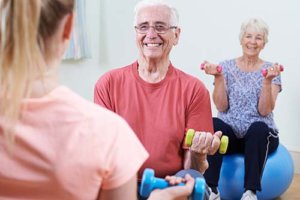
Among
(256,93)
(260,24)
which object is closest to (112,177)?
(256,93)

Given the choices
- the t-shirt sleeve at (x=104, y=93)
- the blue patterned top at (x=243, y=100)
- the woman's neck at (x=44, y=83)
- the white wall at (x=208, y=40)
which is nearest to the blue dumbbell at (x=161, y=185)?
the woman's neck at (x=44, y=83)

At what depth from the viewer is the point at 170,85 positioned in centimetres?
168

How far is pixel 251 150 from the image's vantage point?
250cm

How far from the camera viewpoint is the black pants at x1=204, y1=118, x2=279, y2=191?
7.97ft

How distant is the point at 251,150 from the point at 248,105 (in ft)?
1.09

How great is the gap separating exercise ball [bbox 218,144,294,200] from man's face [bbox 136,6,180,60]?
102 centimetres

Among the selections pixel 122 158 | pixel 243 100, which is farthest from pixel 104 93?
pixel 243 100

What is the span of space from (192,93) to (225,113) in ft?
3.90

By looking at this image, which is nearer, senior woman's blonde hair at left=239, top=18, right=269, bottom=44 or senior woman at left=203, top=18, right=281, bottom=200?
senior woman at left=203, top=18, right=281, bottom=200

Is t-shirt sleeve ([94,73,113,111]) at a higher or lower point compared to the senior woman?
higher

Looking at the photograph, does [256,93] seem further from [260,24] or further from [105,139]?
[105,139]

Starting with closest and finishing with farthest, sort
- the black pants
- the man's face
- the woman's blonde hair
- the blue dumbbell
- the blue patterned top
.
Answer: the woman's blonde hair
the blue dumbbell
the man's face
the black pants
the blue patterned top

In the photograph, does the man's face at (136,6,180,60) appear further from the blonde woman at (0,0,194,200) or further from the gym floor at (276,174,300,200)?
the gym floor at (276,174,300,200)

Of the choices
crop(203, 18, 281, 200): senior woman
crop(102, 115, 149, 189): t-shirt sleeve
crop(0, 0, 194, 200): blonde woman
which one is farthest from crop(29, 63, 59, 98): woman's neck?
crop(203, 18, 281, 200): senior woman
